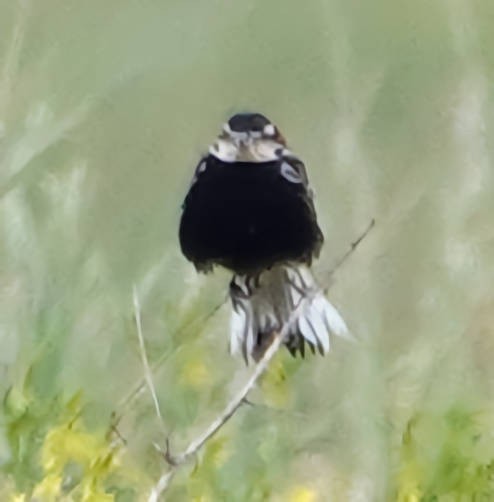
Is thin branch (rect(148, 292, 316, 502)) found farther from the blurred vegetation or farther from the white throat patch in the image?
the white throat patch

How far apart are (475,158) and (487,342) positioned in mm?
173

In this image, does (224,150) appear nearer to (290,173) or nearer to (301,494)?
(290,173)

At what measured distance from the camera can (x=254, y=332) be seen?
1006mm

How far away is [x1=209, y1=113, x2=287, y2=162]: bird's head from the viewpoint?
994 mm

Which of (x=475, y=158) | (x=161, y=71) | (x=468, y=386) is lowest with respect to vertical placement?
(x=468, y=386)

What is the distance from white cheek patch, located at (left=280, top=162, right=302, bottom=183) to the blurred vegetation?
0.02 metres

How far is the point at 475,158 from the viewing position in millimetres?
1020

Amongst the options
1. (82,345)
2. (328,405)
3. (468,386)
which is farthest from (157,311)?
(468,386)

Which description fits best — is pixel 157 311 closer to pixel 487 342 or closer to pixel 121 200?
pixel 121 200

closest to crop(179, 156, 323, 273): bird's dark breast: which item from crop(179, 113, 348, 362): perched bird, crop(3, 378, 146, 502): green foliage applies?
crop(179, 113, 348, 362): perched bird

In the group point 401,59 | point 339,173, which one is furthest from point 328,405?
point 401,59

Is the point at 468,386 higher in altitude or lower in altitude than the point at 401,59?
lower

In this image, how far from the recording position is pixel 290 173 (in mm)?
1000

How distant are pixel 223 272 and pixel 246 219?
2.3 inches
